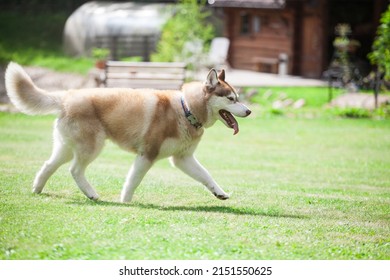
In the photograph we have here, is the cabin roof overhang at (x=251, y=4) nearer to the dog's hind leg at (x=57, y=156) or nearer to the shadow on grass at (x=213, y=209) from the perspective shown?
the shadow on grass at (x=213, y=209)

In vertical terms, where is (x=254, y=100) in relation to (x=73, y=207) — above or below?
below

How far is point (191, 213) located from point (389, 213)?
254 cm

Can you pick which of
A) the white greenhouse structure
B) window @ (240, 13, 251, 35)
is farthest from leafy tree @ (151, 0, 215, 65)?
window @ (240, 13, 251, 35)

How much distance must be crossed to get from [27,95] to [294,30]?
59.3 ft

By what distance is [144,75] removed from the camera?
21.0 m

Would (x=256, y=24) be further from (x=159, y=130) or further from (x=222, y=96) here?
(x=159, y=130)

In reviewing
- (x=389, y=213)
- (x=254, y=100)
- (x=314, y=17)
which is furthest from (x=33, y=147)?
(x=314, y=17)

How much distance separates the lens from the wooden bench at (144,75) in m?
20.6

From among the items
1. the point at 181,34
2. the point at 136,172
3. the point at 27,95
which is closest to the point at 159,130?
the point at 136,172

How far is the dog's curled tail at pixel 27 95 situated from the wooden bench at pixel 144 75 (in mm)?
11049

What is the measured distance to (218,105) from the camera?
9391 millimetres

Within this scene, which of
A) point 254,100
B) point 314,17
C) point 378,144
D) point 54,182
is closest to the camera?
point 54,182
